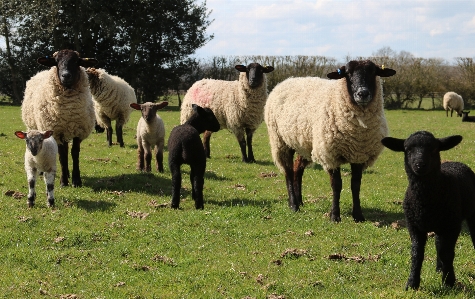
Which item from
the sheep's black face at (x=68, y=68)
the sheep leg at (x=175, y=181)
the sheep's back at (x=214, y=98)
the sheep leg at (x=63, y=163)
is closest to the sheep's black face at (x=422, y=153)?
the sheep leg at (x=175, y=181)

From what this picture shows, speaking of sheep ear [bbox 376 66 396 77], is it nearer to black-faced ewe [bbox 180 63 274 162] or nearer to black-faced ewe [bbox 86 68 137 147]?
black-faced ewe [bbox 180 63 274 162]

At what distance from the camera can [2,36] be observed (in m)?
39.3

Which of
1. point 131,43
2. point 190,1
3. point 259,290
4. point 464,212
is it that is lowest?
point 259,290

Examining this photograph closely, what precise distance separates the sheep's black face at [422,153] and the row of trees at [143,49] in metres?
32.4

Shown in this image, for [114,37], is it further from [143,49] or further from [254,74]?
[254,74]

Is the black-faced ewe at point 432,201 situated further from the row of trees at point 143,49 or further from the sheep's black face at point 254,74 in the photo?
the row of trees at point 143,49

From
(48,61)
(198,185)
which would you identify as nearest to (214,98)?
(48,61)

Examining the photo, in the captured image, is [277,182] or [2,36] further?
[2,36]

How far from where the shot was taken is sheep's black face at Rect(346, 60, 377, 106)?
24.5 ft

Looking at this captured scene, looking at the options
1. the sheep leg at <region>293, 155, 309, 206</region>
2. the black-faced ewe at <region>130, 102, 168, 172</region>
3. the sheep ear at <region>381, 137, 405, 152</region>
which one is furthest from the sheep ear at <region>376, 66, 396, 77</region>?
the black-faced ewe at <region>130, 102, 168, 172</region>

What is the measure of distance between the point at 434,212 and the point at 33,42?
38.8 m

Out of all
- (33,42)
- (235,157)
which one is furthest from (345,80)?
(33,42)

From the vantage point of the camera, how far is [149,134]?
11477 millimetres

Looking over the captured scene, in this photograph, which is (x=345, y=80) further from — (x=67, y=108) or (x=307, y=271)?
(x=67, y=108)
